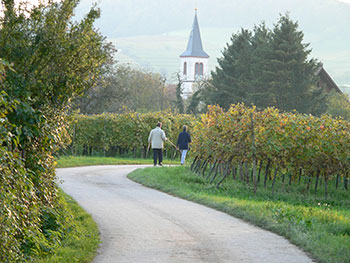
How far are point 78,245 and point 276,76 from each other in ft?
170

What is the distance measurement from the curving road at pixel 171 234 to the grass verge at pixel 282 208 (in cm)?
31

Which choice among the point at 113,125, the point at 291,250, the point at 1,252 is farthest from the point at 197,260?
the point at 113,125

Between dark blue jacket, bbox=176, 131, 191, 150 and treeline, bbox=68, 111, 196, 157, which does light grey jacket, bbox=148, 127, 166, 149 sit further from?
treeline, bbox=68, 111, 196, 157

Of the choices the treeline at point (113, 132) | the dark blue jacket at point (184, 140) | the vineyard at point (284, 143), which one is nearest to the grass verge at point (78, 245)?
the vineyard at point (284, 143)

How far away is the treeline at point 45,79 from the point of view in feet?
30.2

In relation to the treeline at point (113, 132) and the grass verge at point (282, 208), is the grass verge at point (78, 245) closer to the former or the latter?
the grass verge at point (282, 208)

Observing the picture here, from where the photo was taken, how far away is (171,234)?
34.8 feet

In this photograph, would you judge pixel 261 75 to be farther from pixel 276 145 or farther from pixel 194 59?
pixel 194 59

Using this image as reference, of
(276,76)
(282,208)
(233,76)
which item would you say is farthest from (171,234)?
(233,76)

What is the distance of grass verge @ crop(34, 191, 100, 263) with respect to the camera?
8.33 m

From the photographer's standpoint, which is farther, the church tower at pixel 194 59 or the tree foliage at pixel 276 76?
the church tower at pixel 194 59

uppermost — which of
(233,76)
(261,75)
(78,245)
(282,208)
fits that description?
(233,76)

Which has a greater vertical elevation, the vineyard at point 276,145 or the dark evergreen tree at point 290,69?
the dark evergreen tree at point 290,69

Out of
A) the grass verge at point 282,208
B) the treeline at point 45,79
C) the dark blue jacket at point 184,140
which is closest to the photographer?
the treeline at point 45,79
